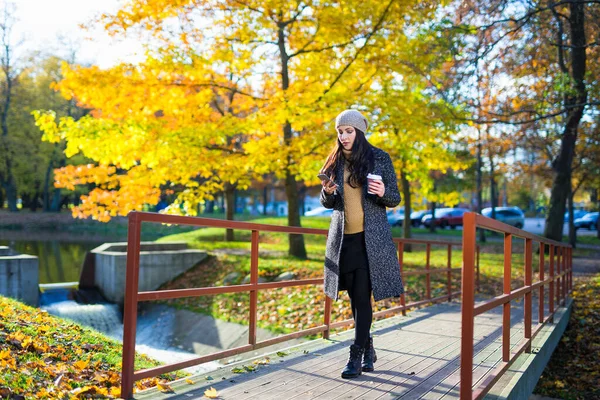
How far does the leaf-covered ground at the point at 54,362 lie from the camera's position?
3742 mm

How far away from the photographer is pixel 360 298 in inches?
170

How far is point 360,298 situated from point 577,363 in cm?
→ 656

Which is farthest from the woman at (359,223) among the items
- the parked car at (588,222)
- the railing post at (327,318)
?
the parked car at (588,222)

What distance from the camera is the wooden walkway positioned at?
3.99 metres

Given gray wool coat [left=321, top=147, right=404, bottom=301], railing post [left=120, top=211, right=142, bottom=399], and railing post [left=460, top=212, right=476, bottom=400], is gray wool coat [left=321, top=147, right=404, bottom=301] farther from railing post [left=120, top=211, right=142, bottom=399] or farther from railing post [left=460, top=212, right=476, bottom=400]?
railing post [left=120, top=211, right=142, bottom=399]

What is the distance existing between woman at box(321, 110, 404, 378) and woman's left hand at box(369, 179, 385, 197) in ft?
0.15

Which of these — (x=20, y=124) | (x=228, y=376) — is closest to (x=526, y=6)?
(x=228, y=376)

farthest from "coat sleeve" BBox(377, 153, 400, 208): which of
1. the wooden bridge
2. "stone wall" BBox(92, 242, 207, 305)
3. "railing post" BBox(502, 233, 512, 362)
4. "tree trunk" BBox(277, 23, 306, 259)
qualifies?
"stone wall" BBox(92, 242, 207, 305)

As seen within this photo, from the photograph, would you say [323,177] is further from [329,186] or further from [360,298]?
[360,298]

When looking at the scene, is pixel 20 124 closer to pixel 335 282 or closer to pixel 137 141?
pixel 137 141

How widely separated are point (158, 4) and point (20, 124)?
31.3m

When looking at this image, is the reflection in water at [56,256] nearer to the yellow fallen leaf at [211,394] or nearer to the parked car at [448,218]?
the yellow fallen leaf at [211,394]

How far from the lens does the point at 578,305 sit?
11188 mm

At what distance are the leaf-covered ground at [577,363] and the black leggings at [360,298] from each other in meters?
5.73
